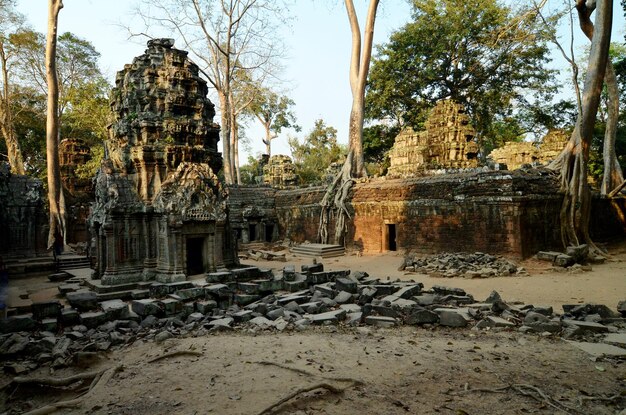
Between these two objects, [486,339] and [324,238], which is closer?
[486,339]

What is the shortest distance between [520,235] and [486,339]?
24.7ft

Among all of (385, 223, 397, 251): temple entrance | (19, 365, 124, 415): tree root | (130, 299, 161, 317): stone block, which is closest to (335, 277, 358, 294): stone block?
(130, 299, 161, 317): stone block

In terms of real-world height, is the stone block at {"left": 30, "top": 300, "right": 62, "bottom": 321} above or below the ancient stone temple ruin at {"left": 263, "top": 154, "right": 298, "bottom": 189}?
below

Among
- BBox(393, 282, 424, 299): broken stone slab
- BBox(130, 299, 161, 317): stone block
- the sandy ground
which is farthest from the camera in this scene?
BBox(393, 282, 424, 299): broken stone slab

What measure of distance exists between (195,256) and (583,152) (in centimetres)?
1256

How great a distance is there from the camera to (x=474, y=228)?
12844mm

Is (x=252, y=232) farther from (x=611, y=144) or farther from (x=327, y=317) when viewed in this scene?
(x=611, y=144)

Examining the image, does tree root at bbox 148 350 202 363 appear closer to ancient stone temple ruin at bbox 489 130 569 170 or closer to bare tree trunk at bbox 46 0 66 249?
bare tree trunk at bbox 46 0 66 249

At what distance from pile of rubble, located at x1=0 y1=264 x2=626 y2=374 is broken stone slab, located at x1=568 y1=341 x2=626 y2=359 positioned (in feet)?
0.09

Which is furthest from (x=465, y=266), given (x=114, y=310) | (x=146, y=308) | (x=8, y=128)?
(x=8, y=128)

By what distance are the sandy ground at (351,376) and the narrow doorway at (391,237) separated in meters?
10.3

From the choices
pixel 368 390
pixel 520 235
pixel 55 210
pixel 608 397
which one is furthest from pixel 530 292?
pixel 55 210

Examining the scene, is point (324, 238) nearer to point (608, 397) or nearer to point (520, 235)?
point (520, 235)

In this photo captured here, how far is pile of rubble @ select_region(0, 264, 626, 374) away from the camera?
211 inches
